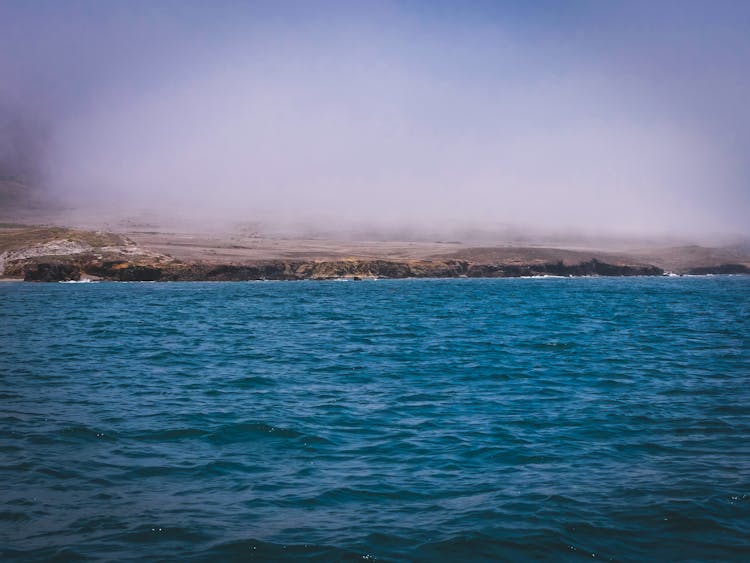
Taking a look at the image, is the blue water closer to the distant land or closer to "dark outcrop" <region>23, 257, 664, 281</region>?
"dark outcrop" <region>23, 257, 664, 281</region>

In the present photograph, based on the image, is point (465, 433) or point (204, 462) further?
point (465, 433)

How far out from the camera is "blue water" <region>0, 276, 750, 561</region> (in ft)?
24.9

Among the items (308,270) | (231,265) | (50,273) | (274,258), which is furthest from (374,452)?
(274,258)

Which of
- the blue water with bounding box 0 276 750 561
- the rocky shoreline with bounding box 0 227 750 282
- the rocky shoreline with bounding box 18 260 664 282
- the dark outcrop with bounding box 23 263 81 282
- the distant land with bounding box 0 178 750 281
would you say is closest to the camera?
the blue water with bounding box 0 276 750 561

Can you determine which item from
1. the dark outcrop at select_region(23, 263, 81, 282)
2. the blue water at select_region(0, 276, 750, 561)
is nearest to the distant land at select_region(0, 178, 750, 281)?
the dark outcrop at select_region(23, 263, 81, 282)

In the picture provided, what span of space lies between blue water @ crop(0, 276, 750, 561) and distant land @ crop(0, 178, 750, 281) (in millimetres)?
65092

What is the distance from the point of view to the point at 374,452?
10.8 m

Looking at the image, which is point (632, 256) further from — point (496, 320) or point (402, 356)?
point (402, 356)

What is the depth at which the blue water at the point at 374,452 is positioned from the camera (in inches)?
299

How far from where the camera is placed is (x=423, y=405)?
14.1 meters

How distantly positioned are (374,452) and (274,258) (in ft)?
294

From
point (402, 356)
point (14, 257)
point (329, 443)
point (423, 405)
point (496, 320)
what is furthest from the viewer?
point (14, 257)

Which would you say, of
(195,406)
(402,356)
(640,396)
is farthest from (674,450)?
(402,356)

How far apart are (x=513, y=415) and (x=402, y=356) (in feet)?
27.8
